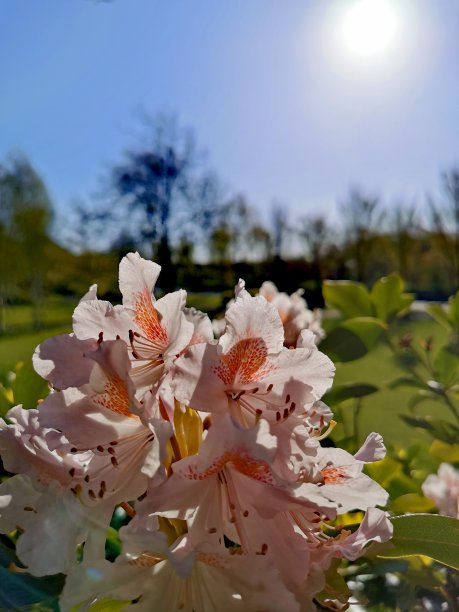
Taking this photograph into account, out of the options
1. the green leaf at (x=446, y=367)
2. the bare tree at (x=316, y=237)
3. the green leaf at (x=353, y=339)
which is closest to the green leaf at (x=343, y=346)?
the green leaf at (x=353, y=339)

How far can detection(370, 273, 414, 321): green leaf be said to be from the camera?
30.0 inches

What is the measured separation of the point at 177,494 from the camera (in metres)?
0.25

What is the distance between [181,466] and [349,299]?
21.2 inches

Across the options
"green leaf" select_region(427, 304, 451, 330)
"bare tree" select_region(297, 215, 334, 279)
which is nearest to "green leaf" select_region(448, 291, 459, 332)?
"green leaf" select_region(427, 304, 451, 330)

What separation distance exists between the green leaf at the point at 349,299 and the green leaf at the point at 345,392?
0.53ft

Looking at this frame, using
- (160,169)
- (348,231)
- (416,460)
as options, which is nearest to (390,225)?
(348,231)

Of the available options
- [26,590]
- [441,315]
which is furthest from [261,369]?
[441,315]

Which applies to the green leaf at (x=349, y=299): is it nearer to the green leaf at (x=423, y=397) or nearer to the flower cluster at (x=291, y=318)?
the flower cluster at (x=291, y=318)

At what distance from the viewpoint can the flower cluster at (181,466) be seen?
24cm

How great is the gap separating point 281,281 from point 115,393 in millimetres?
4554

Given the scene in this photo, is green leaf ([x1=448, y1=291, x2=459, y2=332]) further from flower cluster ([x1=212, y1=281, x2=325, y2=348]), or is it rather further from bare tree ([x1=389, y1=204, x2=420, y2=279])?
bare tree ([x1=389, y1=204, x2=420, y2=279])

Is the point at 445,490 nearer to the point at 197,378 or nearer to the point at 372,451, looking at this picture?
the point at 372,451

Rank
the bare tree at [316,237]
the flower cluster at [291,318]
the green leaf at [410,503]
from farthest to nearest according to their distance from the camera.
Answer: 1. the bare tree at [316,237]
2. the flower cluster at [291,318]
3. the green leaf at [410,503]

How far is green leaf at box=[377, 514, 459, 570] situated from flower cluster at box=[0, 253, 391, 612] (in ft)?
0.11
